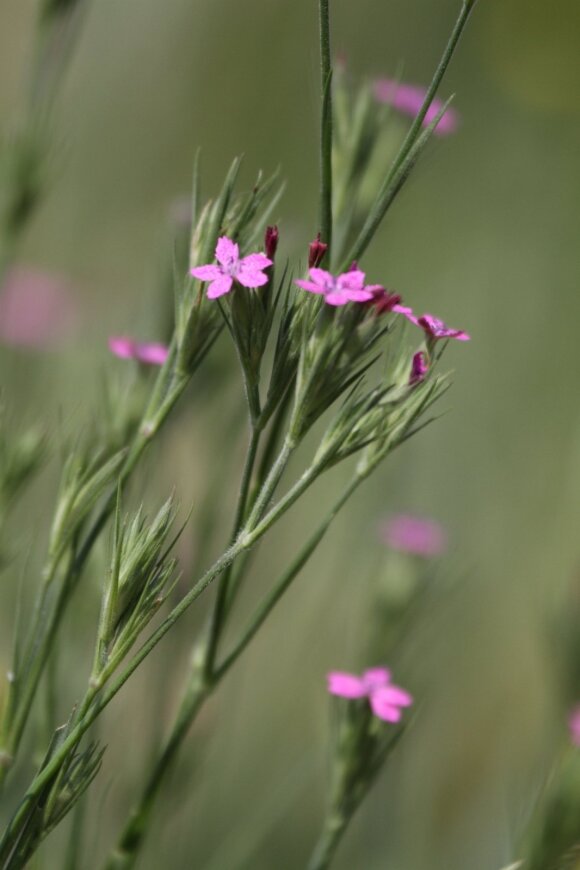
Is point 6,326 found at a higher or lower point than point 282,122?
lower

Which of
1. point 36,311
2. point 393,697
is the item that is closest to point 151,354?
point 393,697

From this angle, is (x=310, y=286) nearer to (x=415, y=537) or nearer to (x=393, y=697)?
(x=393, y=697)

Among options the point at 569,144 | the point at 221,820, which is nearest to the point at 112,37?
the point at 569,144

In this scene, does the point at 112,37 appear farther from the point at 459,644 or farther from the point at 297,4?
the point at 459,644

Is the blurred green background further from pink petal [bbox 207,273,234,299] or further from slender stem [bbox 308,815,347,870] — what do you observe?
pink petal [bbox 207,273,234,299]

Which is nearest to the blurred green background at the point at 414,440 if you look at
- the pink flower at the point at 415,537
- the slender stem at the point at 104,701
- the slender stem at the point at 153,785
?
the pink flower at the point at 415,537

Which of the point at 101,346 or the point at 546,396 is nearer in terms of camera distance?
the point at 101,346
